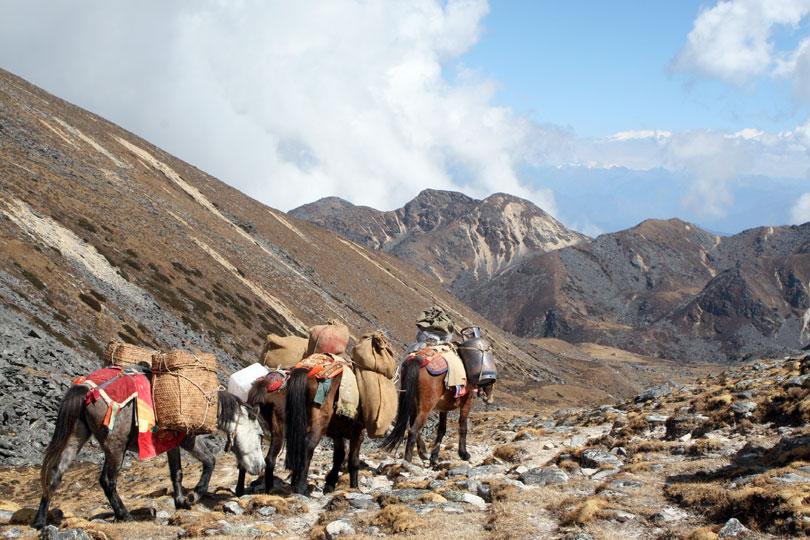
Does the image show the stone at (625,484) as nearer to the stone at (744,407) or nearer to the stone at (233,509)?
the stone at (744,407)

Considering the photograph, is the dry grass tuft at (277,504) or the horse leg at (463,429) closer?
the dry grass tuft at (277,504)

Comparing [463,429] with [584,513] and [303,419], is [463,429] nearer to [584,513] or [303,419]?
[303,419]

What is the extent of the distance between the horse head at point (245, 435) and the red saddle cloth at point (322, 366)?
3.87ft

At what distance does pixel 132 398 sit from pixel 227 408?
68.4 inches

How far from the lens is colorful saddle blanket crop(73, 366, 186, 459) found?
8.50m

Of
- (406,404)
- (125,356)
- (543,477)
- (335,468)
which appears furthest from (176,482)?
(543,477)

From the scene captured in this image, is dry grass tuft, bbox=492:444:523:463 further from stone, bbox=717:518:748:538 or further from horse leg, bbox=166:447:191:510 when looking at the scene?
horse leg, bbox=166:447:191:510

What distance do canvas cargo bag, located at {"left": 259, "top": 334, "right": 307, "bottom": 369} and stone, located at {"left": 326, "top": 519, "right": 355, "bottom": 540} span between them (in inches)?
175

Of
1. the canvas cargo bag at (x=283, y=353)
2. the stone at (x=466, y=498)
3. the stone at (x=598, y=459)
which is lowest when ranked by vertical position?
the stone at (x=466, y=498)

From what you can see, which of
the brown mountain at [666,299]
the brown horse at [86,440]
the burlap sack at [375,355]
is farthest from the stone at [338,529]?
the brown mountain at [666,299]

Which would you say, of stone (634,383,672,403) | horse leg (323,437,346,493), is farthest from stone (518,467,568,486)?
stone (634,383,672,403)

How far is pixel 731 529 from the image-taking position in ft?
21.3

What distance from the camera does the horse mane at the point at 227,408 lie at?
998cm

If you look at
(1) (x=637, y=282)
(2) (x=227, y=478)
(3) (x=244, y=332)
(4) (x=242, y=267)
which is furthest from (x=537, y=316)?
(2) (x=227, y=478)
